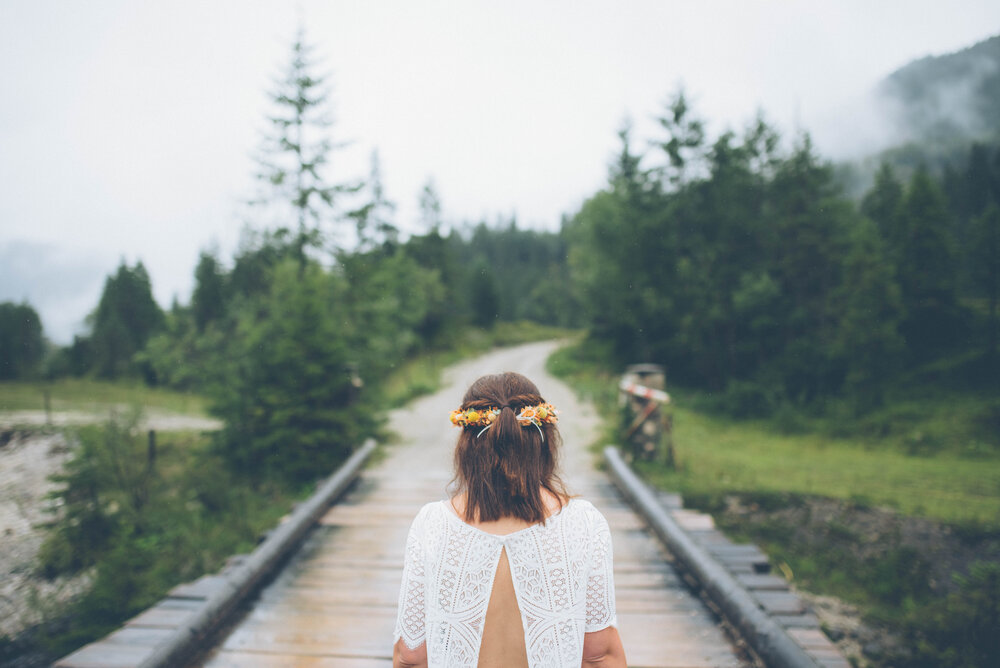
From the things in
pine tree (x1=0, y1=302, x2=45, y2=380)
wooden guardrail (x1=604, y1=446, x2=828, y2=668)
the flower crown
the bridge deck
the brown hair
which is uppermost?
pine tree (x1=0, y1=302, x2=45, y2=380)

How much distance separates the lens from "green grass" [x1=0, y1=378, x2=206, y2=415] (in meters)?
8.73

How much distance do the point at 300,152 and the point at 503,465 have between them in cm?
1417

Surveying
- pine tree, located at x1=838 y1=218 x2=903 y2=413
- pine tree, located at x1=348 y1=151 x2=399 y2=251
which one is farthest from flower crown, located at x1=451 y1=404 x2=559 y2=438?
pine tree, located at x1=348 y1=151 x2=399 y2=251

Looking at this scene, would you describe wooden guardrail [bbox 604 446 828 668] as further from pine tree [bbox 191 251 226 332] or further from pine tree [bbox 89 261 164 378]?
pine tree [bbox 191 251 226 332]

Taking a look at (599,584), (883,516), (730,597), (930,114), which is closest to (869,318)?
(883,516)

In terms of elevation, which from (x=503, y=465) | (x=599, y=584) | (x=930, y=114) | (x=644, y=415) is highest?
(x=930, y=114)

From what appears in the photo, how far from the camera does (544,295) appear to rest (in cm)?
4906

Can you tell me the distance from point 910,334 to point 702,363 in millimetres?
8358

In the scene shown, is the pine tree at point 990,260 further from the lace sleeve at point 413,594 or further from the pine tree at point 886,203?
the lace sleeve at point 413,594

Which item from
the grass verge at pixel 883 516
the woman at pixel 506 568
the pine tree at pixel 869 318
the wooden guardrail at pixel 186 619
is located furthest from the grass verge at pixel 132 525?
the pine tree at pixel 869 318

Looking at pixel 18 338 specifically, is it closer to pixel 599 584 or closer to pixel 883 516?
pixel 599 584

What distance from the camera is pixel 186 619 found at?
298 centimetres

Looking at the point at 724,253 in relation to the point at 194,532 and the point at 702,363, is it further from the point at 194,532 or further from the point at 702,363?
the point at 194,532

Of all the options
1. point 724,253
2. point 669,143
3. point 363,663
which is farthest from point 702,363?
point 363,663
